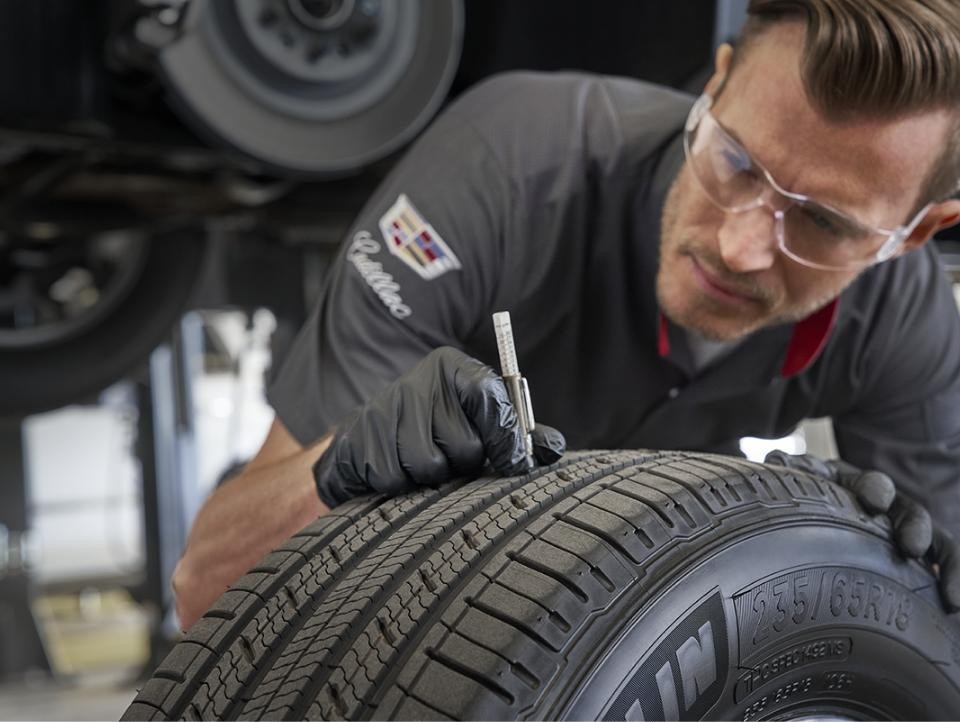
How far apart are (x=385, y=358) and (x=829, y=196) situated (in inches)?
16.5

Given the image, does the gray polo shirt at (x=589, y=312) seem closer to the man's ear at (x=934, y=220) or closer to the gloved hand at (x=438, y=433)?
the man's ear at (x=934, y=220)

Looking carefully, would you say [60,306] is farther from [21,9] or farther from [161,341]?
[21,9]

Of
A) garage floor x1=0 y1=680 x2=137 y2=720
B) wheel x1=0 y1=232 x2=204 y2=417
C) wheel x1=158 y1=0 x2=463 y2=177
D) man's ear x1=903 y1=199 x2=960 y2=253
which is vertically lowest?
garage floor x1=0 y1=680 x2=137 y2=720

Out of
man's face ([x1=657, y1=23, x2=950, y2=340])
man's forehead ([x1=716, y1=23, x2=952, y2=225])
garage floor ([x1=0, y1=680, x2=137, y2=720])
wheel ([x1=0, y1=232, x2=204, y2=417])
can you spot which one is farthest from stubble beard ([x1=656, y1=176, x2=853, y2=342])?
garage floor ([x1=0, y1=680, x2=137, y2=720])

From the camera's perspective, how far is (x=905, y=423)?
1230 millimetres

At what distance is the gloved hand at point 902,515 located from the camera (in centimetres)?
74

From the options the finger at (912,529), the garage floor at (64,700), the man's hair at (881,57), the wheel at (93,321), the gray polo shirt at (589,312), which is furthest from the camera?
the garage floor at (64,700)

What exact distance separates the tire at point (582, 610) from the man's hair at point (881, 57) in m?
0.36

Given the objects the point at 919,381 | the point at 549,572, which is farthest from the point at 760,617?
the point at 919,381

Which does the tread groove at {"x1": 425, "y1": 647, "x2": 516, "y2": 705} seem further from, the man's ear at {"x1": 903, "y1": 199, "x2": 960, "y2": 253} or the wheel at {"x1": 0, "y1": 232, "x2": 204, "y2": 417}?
the wheel at {"x1": 0, "y1": 232, "x2": 204, "y2": 417}

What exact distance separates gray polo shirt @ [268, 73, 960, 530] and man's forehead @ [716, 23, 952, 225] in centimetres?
14

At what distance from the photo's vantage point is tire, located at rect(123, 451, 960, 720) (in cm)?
53

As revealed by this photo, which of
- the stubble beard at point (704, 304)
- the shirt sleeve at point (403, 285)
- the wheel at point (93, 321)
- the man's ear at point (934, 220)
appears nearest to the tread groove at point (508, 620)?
the shirt sleeve at point (403, 285)

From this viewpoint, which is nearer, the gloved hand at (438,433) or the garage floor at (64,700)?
the gloved hand at (438,433)
